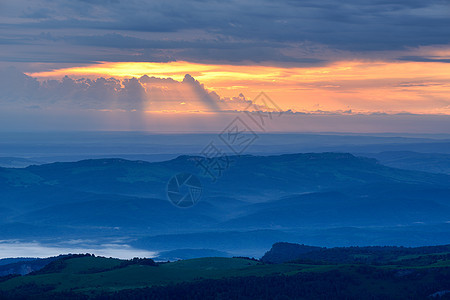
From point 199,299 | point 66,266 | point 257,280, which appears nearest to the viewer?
point 199,299

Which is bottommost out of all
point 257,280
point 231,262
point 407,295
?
point 407,295

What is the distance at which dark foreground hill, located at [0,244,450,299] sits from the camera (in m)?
133

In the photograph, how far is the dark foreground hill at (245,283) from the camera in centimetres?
13330

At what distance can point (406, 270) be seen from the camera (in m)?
142

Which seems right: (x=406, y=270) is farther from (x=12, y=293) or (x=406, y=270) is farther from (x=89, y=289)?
(x=12, y=293)

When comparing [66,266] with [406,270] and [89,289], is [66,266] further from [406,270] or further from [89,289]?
[406,270]

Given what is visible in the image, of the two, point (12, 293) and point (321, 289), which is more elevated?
point (12, 293)

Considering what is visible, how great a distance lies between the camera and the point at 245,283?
457 feet

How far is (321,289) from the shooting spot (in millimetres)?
Result: 136250

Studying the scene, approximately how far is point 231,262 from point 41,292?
47363 mm

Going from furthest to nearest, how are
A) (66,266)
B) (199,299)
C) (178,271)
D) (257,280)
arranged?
(66,266)
(178,271)
(257,280)
(199,299)

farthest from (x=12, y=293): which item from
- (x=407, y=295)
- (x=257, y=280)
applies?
(x=407, y=295)

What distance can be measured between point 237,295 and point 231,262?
133 feet

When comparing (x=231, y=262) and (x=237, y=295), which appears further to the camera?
(x=231, y=262)
